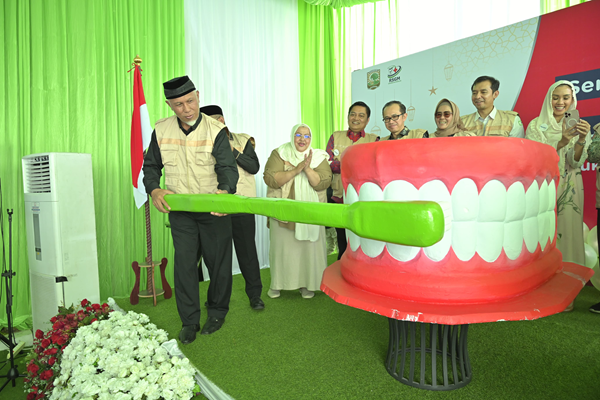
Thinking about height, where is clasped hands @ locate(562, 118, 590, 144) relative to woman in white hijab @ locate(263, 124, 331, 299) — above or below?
above

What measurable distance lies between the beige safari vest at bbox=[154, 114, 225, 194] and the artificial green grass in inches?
36.9

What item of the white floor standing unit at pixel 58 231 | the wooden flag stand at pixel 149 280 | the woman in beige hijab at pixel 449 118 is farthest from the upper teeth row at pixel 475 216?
the wooden flag stand at pixel 149 280

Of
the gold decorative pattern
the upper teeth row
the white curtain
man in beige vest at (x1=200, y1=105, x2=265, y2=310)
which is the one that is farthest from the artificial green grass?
the gold decorative pattern

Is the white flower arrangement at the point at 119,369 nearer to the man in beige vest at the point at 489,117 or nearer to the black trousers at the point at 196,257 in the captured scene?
the black trousers at the point at 196,257

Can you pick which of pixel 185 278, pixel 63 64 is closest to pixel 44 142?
pixel 63 64

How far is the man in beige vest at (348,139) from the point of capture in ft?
10.3

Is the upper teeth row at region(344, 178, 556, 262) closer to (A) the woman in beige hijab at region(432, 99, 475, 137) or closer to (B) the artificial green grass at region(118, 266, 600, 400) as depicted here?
(B) the artificial green grass at region(118, 266, 600, 400)

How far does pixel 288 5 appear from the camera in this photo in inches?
185

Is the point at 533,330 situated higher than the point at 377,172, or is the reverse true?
the point at 377,172

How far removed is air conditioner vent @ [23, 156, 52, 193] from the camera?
2.43 metres

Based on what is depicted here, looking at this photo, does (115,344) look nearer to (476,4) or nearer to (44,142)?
(44,142)

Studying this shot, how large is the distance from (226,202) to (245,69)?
3.21 meters

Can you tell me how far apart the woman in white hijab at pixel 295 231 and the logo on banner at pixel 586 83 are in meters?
2.08

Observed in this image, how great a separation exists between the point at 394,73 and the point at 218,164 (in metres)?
2.71
